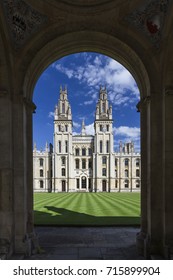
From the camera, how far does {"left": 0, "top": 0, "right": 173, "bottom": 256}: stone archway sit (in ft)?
23.7

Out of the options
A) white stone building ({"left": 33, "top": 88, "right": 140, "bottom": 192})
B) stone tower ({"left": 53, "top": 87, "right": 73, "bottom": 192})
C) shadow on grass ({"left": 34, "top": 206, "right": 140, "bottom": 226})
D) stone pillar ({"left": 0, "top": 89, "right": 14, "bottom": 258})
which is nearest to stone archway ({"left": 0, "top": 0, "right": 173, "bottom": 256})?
stone pillar ({"left": 0, "top": 89, "right": 14, "bottom": 258})

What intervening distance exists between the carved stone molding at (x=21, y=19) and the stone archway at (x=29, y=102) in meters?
0.03

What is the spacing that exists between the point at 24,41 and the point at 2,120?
8.43ft

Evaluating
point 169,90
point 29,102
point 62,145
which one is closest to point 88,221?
point 29,102

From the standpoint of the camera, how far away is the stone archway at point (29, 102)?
7223mm

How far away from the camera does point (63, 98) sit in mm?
75625

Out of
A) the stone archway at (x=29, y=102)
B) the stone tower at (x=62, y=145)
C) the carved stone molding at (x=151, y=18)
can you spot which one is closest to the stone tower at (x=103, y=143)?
the stone tower at (x=62, y=145)

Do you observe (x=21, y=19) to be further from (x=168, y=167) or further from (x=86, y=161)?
(x=86, y=161)

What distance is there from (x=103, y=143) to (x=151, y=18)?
216 ft

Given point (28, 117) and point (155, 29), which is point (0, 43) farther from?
point (155, 29)

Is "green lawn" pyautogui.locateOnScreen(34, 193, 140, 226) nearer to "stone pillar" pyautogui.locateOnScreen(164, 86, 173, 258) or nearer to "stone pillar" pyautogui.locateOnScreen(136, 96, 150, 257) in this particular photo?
"stone pillar" pyautogui.locateOnScreen(136, 96, 150, 257)

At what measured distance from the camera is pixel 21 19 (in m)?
7.28

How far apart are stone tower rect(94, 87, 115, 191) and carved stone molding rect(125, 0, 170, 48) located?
212ft

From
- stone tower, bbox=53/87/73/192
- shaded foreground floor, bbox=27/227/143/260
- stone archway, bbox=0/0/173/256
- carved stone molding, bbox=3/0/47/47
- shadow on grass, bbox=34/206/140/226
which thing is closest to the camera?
carved stone molding, bbox=3/0/47/47
